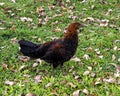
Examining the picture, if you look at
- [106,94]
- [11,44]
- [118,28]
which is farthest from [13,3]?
[106,94]

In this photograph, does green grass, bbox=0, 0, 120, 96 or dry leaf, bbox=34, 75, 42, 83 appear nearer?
Answer: green grass, bbox=0, 0, 120, 96

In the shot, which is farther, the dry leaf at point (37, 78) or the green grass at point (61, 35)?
the dry leaf at point (37, 78)

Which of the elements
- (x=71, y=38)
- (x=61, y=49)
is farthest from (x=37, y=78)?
(x=71, y=38)

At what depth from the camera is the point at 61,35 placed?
7.95 meters

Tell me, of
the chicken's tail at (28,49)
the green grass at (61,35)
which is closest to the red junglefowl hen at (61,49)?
the chicken's tail at (28,49)

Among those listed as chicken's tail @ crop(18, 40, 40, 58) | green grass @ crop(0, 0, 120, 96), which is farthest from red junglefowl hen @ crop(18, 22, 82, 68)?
green grass @ crop(0, 0, 120, 96)

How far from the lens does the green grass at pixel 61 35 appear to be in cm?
555

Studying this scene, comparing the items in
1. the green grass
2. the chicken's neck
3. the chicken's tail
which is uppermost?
the chicken's neck

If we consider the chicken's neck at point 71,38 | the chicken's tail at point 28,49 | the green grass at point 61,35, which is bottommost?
the green grass at point 61,35

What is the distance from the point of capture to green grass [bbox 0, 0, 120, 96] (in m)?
5.55

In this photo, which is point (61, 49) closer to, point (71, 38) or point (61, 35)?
point (71, 38)

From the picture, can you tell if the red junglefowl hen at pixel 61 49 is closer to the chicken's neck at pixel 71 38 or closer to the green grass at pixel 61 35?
the chicken's neck at pixel 71 38

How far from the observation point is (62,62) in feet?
19.6

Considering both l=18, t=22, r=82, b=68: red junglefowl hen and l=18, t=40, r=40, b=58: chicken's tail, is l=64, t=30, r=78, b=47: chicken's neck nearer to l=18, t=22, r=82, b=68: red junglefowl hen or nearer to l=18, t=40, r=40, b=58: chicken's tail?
l=18, t=22, r=82, b=68: red junglefowl hen
